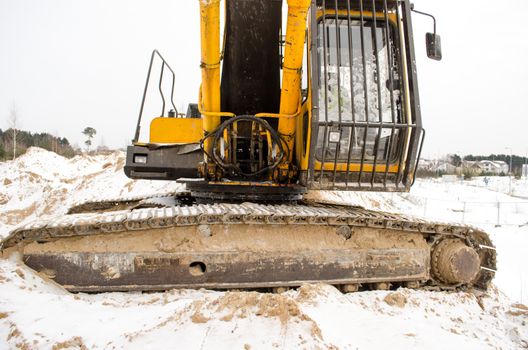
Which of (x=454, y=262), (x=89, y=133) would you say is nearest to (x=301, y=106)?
(x=454, y=262)

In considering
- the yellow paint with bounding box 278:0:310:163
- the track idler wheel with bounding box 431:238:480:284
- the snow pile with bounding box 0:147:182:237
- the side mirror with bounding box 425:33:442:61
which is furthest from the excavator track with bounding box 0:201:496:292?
the snow pile with bounding box 0:147:182:237

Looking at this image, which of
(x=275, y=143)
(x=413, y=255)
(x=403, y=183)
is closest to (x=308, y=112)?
(x=275, y=143)

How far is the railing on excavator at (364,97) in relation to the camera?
12.0 feet

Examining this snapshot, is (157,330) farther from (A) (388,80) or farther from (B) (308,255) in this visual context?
Result: (A) (388,80)

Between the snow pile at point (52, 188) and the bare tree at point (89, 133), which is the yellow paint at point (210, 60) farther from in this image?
the bare tree at point (89, 133)

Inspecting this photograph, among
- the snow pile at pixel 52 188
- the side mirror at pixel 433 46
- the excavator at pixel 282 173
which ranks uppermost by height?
the side mirror at pixel 433 46

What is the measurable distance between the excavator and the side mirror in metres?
0.01

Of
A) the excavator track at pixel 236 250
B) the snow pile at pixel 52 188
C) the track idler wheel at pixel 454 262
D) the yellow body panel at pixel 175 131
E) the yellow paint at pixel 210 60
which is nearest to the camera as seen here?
the excavator track at pixel 236 250

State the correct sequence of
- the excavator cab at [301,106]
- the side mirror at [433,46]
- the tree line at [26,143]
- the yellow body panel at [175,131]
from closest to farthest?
the excavator cab at [301,106] < the side mirror at [433,46] < the yellow body panel at [175,131] < the tree line at [26,143]

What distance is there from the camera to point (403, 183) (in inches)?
152

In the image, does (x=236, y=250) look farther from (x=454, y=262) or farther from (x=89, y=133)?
(x=89, y=133)

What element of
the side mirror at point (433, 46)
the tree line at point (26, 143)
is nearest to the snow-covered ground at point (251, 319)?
the side mirror at point (433, 46)

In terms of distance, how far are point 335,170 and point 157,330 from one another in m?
2.22

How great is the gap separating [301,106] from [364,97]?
659mm
